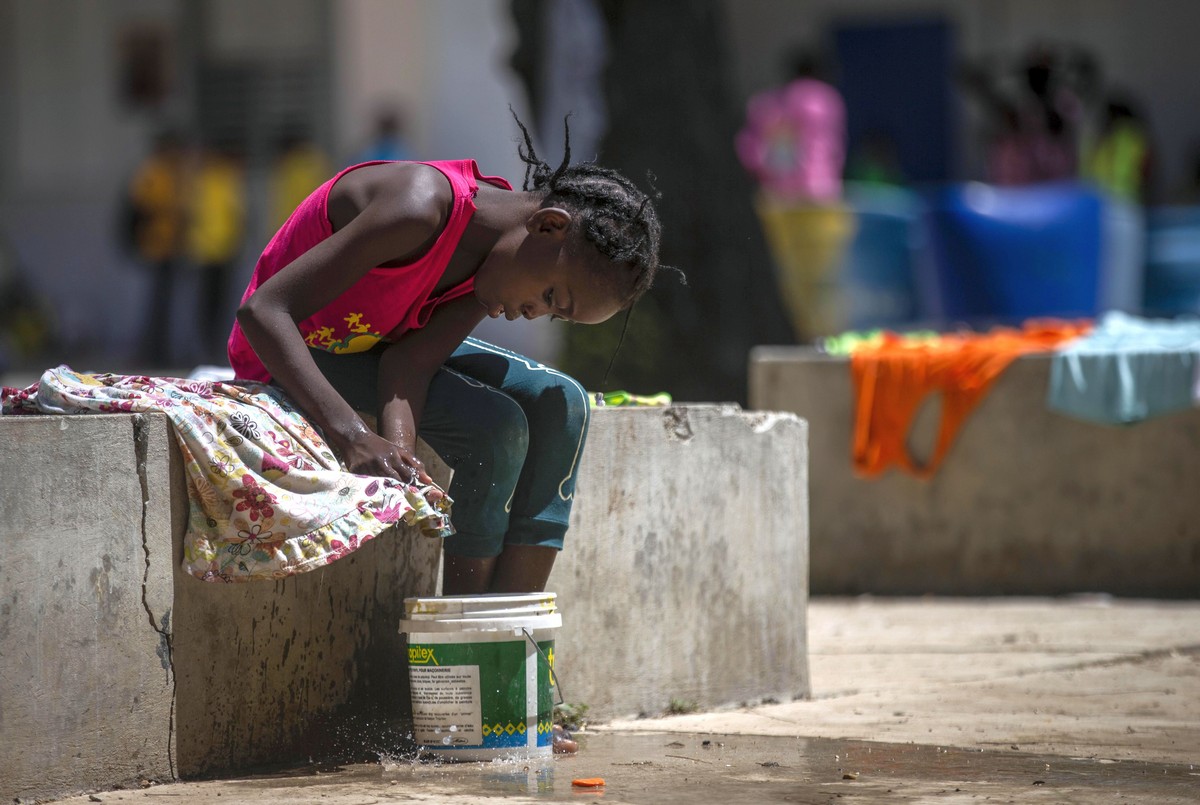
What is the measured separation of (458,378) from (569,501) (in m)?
0.37

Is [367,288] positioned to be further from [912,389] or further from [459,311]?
[912,389]

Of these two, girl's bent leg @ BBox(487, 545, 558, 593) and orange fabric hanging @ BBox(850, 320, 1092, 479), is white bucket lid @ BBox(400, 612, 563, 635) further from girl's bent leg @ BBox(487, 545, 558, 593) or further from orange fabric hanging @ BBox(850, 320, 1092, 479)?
orange fabric hanging @ BBox(850, 320, 1092, 479)

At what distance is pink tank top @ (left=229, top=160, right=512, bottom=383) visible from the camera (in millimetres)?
3525

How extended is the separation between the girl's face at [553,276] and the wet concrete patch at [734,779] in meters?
0.95

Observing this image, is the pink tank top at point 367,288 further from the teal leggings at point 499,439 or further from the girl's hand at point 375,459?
the girl's hand at point 375,459

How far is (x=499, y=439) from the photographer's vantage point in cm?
357

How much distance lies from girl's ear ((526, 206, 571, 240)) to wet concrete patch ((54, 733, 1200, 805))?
3.65 ft

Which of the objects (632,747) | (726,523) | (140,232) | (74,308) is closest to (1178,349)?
(726,523)

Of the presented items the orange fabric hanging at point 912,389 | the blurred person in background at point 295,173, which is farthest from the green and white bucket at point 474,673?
the blurred person in background at point 295,173

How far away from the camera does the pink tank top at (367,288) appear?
353 cm

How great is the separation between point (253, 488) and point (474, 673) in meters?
0.61

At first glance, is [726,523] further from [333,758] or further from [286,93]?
[286,93]

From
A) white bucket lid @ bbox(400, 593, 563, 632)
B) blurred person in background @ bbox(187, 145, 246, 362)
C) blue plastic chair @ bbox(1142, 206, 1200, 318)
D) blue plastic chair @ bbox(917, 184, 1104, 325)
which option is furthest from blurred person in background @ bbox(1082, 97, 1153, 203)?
white bucket lid @ bbox(400, 593, 563, 632)

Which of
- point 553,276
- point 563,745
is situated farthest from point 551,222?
point 563,745
